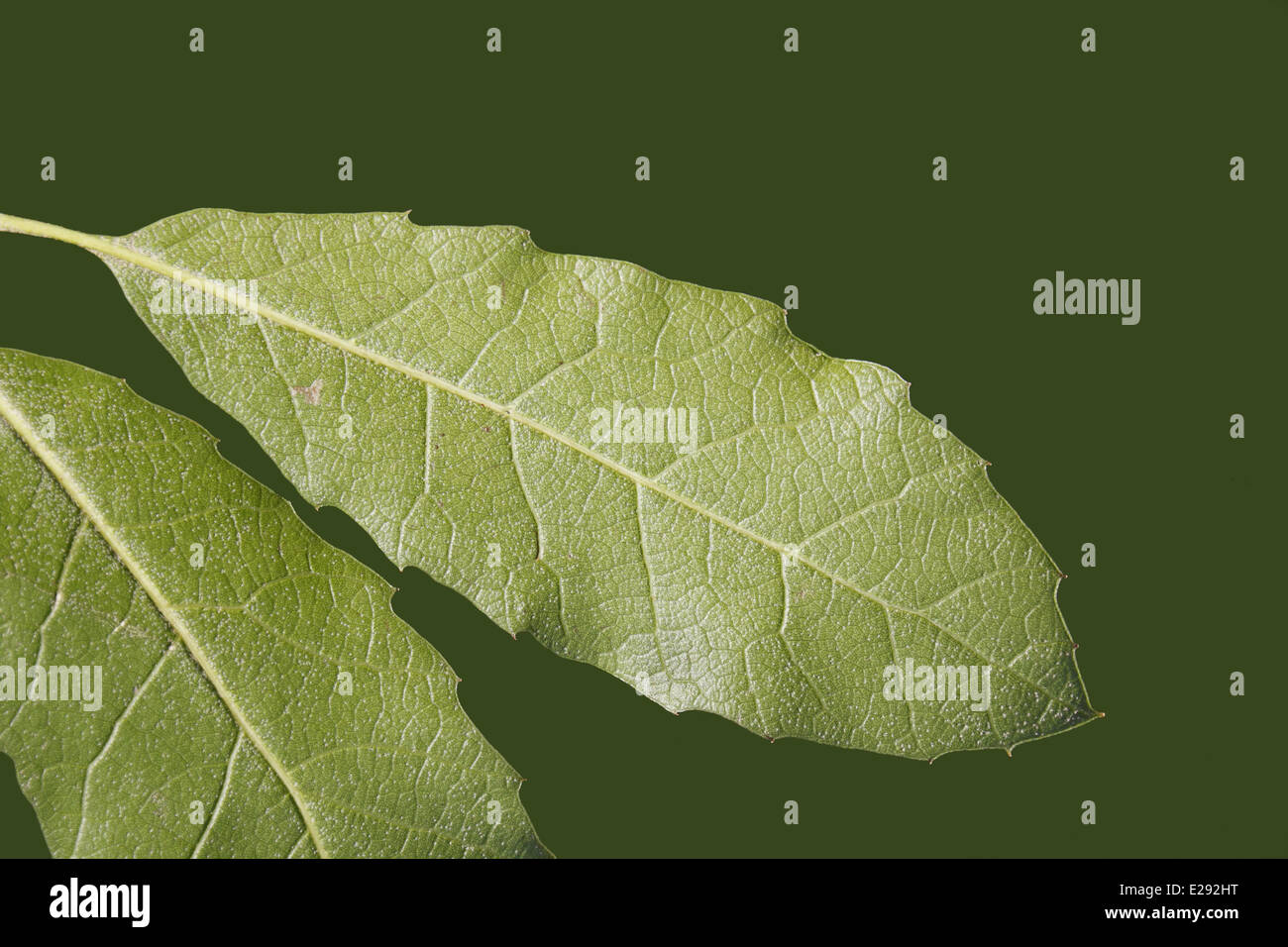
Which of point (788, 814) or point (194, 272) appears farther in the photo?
point (788, 814)

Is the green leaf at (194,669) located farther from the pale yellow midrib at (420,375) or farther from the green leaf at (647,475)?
the pale yellow midrib at (420,375)

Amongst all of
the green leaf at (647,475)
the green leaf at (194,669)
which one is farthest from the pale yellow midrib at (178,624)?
the green leaf at (647,475)

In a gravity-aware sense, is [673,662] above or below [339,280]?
below

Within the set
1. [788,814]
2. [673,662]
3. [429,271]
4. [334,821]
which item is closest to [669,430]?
[673,662]

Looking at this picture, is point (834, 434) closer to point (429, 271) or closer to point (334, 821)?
point (429, 271)

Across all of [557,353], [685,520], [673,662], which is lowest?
[673,662]

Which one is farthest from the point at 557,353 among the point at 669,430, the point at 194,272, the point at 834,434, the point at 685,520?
the point at 194,272

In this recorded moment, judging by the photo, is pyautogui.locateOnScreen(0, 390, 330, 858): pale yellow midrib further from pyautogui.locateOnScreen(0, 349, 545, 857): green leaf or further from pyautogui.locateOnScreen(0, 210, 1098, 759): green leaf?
pyautogui.locateOnScreen(0, 210, 1098, 759): green leaf
